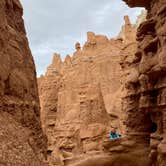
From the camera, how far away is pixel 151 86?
825 cm

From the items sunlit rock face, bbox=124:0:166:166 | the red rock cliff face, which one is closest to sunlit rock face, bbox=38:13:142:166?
the red rock cliff face

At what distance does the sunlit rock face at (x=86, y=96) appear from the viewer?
22.7m

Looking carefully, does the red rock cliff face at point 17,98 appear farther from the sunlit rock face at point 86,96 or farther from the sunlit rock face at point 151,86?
the sunlit rock face at point 86,96

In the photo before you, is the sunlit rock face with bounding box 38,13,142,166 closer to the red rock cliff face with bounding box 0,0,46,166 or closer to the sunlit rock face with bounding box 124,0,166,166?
the red rock cliff face with bounding box 0,0,46,166

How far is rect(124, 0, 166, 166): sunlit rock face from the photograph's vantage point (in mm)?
7515

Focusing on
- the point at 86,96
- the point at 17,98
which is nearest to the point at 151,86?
the point at 17,98

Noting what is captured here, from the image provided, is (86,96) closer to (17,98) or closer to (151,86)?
(17,98)

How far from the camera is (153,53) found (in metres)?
8.23

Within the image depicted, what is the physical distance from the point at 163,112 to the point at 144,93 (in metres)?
1.15

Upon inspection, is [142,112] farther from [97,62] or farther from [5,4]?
[97,62]

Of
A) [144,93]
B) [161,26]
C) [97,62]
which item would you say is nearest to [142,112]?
[144,93]

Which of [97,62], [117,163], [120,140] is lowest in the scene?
[117,163]

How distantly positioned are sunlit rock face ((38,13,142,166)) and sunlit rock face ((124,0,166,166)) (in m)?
5.89

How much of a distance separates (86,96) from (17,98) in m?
15.3
